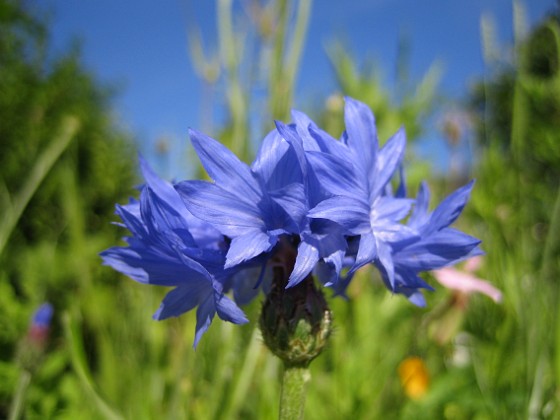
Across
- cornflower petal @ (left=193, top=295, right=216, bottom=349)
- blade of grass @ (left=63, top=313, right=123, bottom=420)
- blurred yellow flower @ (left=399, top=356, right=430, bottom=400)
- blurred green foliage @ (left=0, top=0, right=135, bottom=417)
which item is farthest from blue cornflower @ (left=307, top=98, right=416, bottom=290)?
blurred green foliage @ (left=0, top=0, right=135, bottom=417)

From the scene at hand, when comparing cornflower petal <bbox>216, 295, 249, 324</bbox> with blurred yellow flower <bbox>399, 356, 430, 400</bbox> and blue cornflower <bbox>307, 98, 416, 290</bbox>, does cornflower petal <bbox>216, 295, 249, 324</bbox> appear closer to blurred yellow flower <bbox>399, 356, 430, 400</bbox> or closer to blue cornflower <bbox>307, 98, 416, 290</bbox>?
blue cornflower <bbox>307, 98, 416, 290</bbox>

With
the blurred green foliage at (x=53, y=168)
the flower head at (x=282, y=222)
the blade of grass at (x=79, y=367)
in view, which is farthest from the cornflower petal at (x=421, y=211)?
the blurred green foliage at (x=53, y=168)

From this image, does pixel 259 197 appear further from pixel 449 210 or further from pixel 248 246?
pixel 449 210

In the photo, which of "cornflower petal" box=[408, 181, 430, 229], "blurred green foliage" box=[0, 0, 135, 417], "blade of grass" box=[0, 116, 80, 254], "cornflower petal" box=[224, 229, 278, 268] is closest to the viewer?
"cornflower petal" box=[224, 229, 278, 268]

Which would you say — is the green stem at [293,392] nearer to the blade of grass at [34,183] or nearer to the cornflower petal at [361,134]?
the cornflower petal at [361,134]

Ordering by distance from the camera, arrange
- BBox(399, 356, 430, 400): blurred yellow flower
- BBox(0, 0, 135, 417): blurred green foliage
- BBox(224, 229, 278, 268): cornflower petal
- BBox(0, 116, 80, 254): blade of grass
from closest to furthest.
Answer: BBox(224, 229, 278, 268): cornflower petal
BBox(0, 116, 80, 254): blade of grass
BBox(399, 356, 430, 400): blurred yellow flower
BBox(0, 0, 135, 417): blurred green foliage

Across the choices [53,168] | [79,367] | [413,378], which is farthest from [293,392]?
[53,168]

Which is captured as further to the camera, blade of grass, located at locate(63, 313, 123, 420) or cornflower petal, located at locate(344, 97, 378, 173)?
A: blade of grass, located at locate(63, 313, 123, 420)
